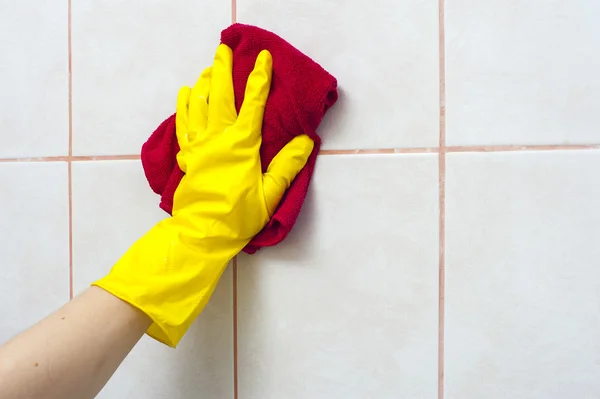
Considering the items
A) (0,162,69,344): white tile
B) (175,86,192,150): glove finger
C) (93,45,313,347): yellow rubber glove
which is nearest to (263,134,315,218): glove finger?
(93,45,313,347): yellow rubber glove

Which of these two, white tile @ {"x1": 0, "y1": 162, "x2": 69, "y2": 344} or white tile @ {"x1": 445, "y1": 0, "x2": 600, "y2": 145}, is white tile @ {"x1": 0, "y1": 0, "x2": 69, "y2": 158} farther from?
white tile @ {"x1": 445, "y1": 0, "x2": 600, "y2": 145}

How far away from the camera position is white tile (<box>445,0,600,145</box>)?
1.53 feet

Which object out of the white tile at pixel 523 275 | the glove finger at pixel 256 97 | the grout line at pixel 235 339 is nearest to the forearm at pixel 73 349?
the grout line at pixel 235 339

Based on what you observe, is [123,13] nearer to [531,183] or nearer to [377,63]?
[377,63]

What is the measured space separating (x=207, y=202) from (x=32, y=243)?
333 mm

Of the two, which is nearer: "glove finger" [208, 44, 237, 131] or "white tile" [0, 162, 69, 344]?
"glove finger" [208, 44, 237, 131]

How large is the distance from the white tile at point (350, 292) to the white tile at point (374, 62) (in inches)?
1.2

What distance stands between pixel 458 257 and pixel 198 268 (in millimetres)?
277

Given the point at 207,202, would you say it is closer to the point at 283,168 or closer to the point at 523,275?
the point at 283,168

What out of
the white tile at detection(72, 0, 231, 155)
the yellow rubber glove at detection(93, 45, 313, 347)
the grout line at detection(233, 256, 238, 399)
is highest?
the white tile at detection(72, 0, 231, 155)

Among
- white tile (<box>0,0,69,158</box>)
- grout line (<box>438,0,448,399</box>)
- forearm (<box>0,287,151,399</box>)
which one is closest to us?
forearm (<box>0,287,151,399</box>)

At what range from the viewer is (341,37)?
531 millimetres

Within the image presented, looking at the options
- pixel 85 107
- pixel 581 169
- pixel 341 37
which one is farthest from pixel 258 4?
pixel 581 169

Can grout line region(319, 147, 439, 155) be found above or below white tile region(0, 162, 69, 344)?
above
